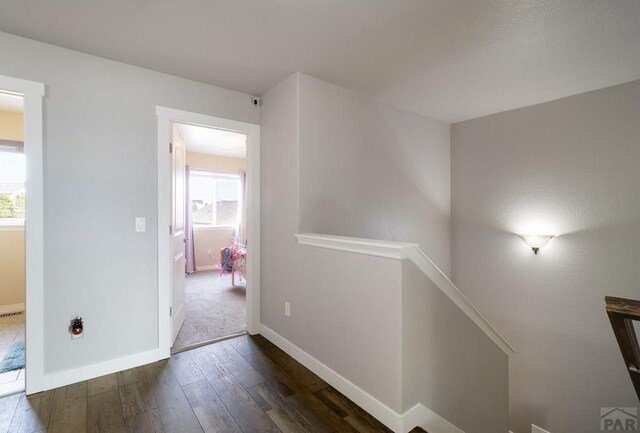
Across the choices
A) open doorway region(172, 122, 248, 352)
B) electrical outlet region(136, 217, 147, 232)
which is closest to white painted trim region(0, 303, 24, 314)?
open doorway region(172, 122, 248, 352)

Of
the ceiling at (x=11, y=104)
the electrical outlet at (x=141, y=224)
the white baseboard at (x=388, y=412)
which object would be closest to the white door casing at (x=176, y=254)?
the electrical outlet at (x=141, y=224)

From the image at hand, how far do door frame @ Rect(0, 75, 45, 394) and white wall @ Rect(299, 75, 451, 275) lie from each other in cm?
185

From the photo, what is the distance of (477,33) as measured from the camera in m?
1.95

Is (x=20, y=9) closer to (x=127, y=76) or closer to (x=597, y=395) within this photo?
(x=127, y=76)

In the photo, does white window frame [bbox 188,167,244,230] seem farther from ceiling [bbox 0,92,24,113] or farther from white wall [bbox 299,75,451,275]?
white wall [bbox 299,75,451,275]

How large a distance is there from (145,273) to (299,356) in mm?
1459

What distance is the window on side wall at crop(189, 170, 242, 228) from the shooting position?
6629mm

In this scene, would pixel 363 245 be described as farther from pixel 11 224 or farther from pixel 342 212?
pixel 11 224

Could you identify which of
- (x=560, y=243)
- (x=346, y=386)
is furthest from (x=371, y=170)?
(x=560, y=243)

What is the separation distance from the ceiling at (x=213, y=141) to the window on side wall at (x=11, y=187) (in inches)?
78.3

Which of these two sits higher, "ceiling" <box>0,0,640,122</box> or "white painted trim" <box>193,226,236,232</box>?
"ceiling" <box>0,0,640,122</box>

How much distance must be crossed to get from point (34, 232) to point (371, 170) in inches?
110

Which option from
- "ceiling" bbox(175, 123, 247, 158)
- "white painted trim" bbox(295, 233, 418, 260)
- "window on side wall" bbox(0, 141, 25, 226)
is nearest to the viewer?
"white painted trim" bbox(295, 233, 418, 260)

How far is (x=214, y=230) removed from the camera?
6.62 m
